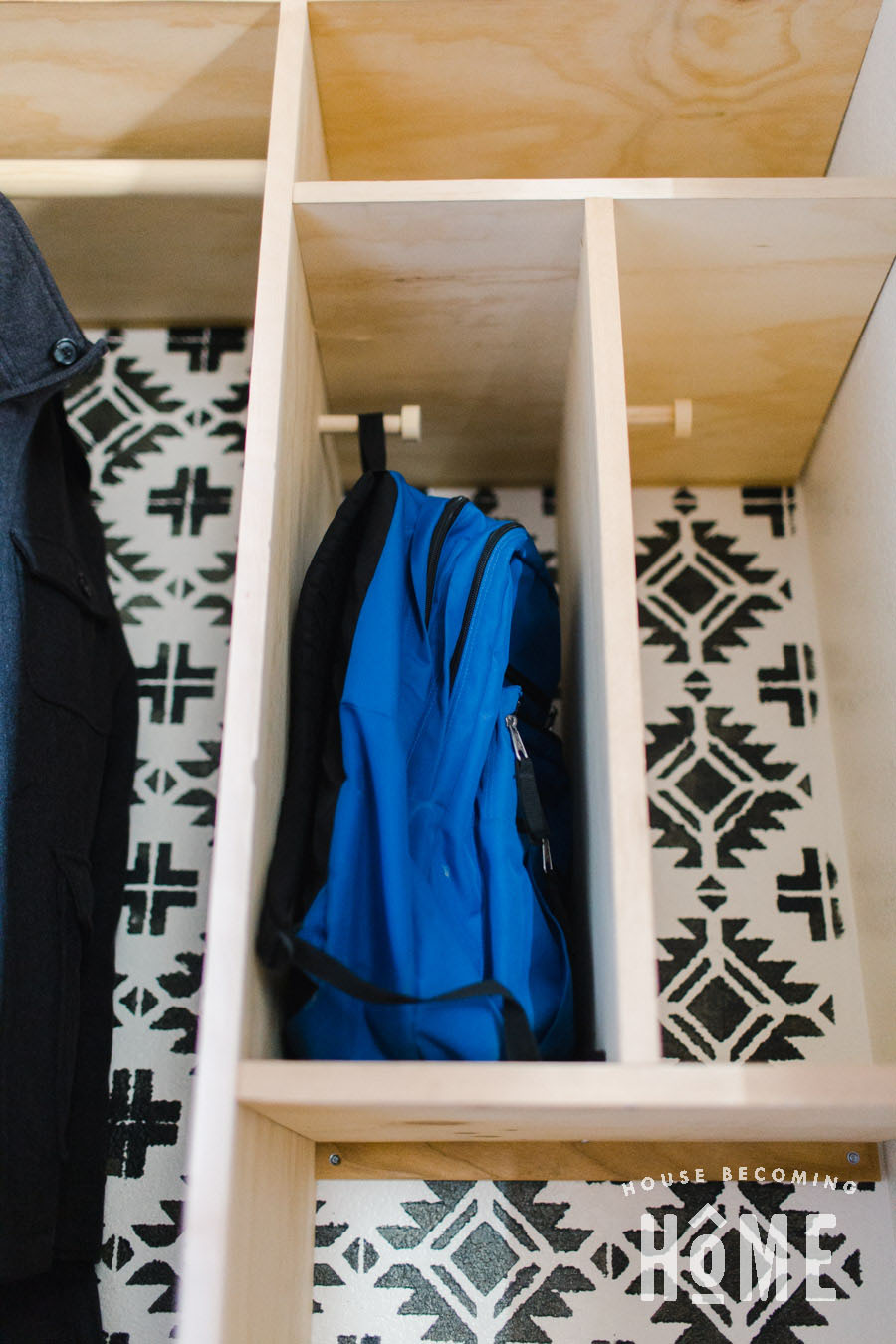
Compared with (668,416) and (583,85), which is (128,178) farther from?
(668,416)

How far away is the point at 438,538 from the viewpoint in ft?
3.41

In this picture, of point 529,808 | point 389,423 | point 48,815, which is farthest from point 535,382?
point 48,815

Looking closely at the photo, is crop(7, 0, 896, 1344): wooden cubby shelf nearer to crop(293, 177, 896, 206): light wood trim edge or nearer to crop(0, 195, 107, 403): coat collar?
crop(293, 177, 896, 206): light wood trim edge

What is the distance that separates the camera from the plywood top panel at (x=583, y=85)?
1.11 m

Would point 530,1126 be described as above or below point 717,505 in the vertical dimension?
below

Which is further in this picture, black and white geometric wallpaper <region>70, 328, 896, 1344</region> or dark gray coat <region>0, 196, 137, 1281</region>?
black and white geometric wallpaper <region>70, 328, 896, 1344</region>

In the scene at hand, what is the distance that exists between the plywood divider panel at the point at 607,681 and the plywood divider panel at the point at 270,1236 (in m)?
0.29

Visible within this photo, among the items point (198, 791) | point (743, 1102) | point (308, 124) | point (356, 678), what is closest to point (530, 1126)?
point (743, 1102)

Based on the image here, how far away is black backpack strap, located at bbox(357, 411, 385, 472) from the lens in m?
1.13

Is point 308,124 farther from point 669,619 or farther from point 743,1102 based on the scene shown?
point 743,1102

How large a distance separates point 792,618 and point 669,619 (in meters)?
0.15

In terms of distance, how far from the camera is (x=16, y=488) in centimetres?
105

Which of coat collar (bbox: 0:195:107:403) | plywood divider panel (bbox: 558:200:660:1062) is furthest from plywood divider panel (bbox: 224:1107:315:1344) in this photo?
coat collar (bbox: 0:195:107:403)

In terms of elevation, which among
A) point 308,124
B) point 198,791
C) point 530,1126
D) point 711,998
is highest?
point 308,124
